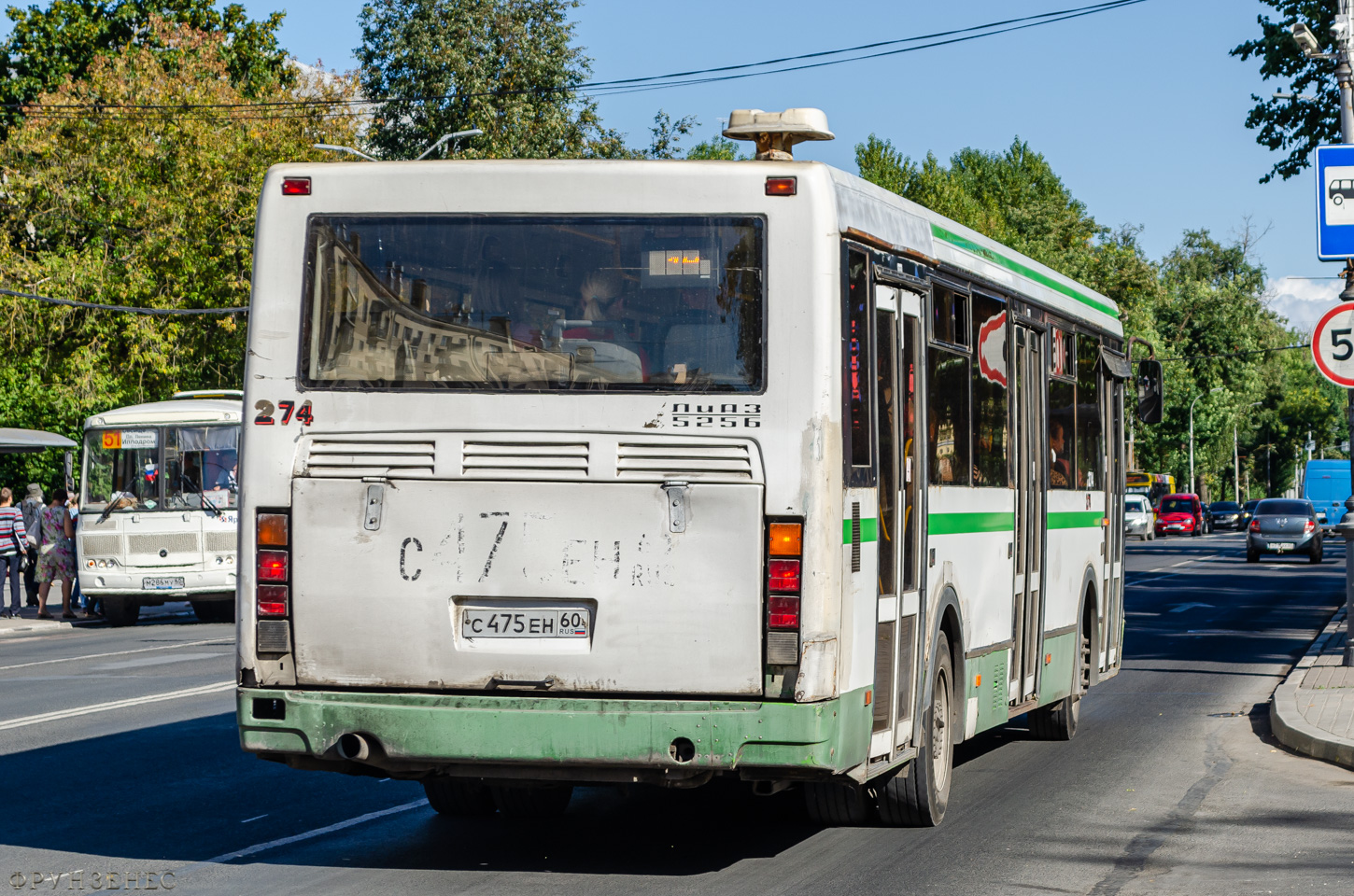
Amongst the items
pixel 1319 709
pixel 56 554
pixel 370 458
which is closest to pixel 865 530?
pixel 370 458

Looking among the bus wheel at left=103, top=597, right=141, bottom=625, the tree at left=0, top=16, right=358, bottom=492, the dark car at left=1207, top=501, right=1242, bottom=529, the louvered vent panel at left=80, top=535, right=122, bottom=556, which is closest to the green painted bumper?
the louvered vent panel at left=80, top=535, right=122, bottom=556

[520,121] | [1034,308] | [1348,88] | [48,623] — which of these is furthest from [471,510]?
[520,121]

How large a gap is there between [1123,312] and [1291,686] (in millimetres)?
59718

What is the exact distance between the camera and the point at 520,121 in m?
49.3

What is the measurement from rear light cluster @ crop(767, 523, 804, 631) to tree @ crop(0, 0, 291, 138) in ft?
147

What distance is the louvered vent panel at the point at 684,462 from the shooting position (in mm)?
7043

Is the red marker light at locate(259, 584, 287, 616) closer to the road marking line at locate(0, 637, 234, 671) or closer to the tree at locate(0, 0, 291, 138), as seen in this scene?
the road marking line at locate(0, 637, 234, 671)

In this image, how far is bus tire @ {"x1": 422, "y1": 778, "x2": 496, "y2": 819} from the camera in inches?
355

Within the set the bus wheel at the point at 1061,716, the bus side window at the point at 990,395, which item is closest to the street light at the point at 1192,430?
the bus wheel at the point at 1061,716

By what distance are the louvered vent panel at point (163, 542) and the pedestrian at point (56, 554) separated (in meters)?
2.59

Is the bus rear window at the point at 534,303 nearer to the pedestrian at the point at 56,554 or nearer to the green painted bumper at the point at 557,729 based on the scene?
the green painted bumper at the point at 557,729

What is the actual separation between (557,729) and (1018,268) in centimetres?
503

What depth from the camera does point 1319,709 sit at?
13.5 m

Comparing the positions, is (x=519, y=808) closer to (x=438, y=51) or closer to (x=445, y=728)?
(x=445, y=728)
